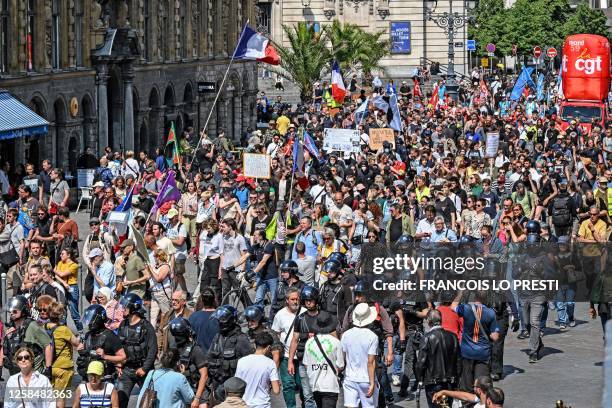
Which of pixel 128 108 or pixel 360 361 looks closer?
pixel 360 361

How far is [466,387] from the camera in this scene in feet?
56.2

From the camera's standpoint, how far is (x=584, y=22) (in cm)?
10488

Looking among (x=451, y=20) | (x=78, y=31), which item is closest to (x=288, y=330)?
(x=78, y=31)

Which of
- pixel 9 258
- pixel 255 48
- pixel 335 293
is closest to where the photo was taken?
pixel 335 293

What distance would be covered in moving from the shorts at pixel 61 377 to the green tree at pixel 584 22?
8741cm

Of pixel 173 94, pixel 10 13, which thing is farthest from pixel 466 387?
pixel 173 94

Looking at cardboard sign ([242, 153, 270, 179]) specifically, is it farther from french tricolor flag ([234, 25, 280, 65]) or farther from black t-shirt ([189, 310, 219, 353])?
black t-shirt ([189, 310, 219, 353])

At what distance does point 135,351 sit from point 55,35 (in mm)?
27120

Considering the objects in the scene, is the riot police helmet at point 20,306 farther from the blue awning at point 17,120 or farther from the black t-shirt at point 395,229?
the blue awning at point 17,120

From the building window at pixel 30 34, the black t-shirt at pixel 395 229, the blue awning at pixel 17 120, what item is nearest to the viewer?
the black t-shirt at pixel 395 229

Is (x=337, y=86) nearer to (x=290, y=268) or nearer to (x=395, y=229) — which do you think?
(x=395, y=229)

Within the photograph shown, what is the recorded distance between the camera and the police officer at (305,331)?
53.3 feet

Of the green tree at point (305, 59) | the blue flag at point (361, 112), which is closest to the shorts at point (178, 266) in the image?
the blue flag at point (361, 112)

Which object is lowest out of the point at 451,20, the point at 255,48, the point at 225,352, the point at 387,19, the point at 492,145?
the point at 492,145
